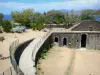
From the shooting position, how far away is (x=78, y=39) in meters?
39.0

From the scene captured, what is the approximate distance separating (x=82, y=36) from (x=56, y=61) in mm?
12588

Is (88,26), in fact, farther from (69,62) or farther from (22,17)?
(22,17)

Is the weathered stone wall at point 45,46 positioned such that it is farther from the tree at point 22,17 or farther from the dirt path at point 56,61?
the tree at point 22,17

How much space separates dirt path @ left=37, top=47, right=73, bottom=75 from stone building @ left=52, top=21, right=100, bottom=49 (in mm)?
1940

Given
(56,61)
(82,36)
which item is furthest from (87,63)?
(82,36)

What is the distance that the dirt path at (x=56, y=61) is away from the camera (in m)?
25.0

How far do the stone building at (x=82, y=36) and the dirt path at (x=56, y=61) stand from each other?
1940 mm

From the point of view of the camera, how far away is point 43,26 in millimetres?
50062

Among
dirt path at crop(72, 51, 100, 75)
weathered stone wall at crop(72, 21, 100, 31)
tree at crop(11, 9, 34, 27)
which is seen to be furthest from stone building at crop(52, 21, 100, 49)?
tree at crop(11, 9, 34, 27)

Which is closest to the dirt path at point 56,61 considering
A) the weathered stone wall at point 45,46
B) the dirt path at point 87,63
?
the weathered stone wall at point 45,46

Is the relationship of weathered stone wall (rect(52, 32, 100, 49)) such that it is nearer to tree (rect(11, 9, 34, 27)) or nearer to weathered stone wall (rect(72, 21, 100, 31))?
weathered stone wall (rect(72, 21, 100, 31))

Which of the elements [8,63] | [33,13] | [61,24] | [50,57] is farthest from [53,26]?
[8,63]

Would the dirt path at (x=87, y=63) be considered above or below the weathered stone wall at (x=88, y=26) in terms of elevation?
below

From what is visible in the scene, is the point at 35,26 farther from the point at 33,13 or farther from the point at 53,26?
the point at 33,13
